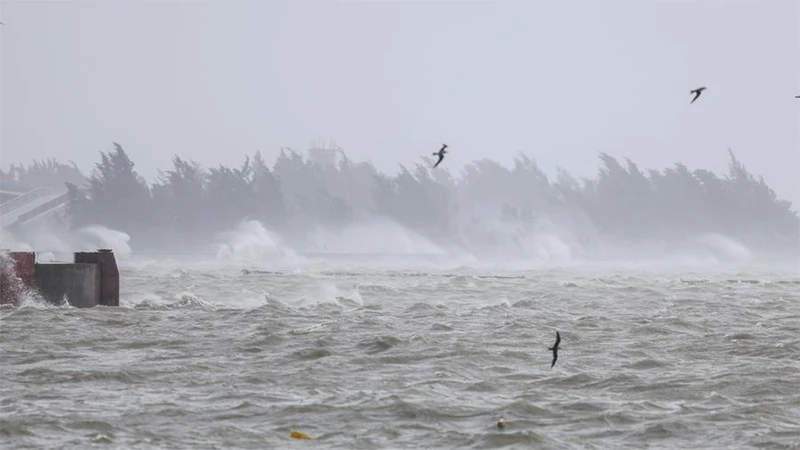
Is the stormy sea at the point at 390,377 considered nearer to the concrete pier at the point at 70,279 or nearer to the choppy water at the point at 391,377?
the choppy water at the point at 391,377

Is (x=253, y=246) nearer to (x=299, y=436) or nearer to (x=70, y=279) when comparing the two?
(x=70, y=279)

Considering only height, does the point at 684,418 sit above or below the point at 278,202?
below

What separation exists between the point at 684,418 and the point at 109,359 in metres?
9.75

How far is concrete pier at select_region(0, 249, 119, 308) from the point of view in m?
29.4

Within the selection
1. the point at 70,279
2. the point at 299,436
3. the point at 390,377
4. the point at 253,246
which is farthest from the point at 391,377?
the point at 253,246

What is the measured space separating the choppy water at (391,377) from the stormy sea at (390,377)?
1.7 inches

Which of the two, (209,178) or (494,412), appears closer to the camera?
(494,412)

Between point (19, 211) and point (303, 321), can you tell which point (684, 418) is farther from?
point (19, 211)

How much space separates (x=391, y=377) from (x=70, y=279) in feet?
44.8

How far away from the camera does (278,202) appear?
190m

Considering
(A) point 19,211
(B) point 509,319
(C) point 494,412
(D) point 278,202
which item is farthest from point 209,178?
(C) point 494,412

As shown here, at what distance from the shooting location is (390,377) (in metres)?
19.4

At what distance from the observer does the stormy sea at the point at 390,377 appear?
14.9m

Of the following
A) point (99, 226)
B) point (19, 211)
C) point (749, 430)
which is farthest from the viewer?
point (99, 226)
